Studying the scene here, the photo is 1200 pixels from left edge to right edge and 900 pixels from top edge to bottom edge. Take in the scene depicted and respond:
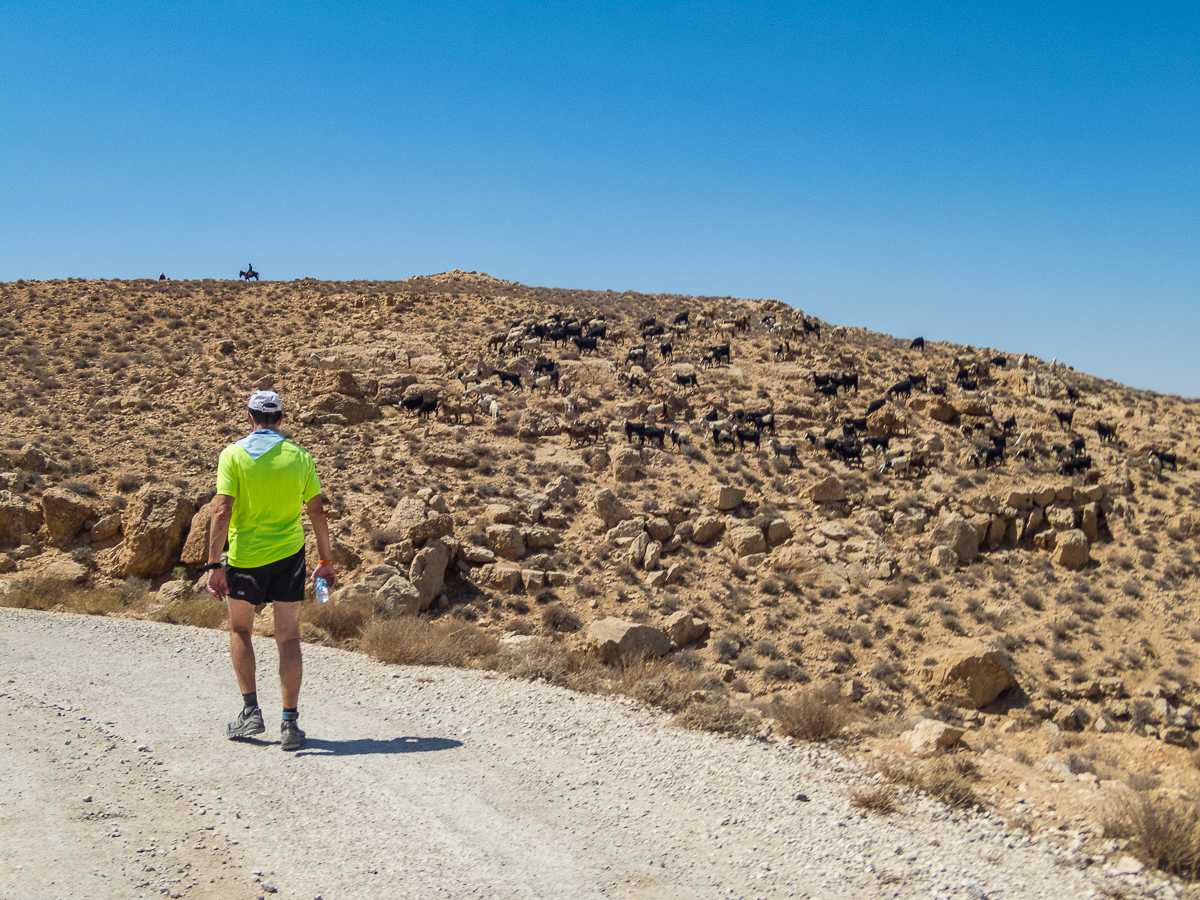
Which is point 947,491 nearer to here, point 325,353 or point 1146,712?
point 1146,712

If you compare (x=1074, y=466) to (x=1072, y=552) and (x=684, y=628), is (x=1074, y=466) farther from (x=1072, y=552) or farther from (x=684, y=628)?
(x=684, y=628)

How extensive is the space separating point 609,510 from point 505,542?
3186 millimetres

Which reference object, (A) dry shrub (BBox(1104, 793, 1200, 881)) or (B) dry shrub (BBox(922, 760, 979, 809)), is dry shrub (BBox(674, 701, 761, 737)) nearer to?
(B) dry shrub (BBox(922, 760, 979, 809))

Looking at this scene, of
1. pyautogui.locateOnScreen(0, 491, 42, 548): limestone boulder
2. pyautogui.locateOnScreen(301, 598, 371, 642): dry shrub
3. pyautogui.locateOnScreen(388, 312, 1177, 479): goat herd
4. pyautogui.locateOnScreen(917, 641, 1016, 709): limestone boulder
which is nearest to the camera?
pyautogui.locateOnScreen(301, 598, 371, 642): dry shrub

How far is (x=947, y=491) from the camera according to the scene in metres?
21.3

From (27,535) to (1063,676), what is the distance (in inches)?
805

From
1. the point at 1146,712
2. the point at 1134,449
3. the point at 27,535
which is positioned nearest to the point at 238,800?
the point at 27,535

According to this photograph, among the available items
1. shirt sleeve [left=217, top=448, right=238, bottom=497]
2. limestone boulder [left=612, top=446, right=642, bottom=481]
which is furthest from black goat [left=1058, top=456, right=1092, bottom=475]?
shirt sleeve [left=217, top=448, right=238, bottom=497]

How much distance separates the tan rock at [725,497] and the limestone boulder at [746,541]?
3.39 feet

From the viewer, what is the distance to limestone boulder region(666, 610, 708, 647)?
47.8ft

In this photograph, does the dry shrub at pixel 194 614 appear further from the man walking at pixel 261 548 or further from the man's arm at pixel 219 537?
the man's arm at pixel 219 537

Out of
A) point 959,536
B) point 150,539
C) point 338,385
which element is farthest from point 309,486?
point 338,385

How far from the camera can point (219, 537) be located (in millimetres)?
5305

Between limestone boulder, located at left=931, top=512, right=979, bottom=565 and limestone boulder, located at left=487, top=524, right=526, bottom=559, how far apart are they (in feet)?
35.2
